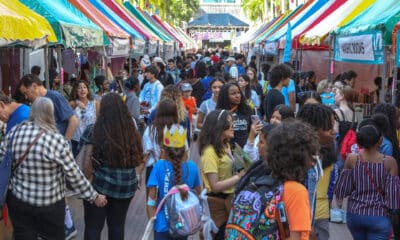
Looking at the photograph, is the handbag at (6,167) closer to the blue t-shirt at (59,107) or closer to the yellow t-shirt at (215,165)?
the yellow t-shirt at (215,165)

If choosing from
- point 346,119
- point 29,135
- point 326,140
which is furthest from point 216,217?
point 346,119

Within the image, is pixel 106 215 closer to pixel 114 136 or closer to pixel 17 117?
pixel 114 136

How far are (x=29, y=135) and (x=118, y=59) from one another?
16.0 m

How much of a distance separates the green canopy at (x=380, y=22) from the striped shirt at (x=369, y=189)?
3167 millimetres

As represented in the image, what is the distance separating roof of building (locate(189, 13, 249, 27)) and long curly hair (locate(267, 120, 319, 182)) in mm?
88260

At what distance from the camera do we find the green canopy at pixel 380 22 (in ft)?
23.5

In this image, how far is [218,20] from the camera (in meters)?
95.6

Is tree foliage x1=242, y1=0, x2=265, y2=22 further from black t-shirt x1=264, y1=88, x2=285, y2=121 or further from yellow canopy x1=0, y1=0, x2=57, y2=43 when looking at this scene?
yellow canopy x1=0, y1=0, x2=57, y2=43

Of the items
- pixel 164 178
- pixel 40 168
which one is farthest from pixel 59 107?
pixel 164 178

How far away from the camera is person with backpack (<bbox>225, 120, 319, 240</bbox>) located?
2.92 meters

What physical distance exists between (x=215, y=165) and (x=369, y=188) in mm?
1188

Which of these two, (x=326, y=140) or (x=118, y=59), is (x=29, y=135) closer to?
(x=326, y=140)

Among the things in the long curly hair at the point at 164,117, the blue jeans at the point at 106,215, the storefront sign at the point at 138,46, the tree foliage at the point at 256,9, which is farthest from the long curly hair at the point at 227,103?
the tree foliage at the point at 256,9

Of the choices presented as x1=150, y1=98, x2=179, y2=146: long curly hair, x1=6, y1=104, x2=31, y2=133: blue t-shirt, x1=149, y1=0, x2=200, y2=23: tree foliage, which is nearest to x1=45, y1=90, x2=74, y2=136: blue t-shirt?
x1=6, y1=104, x2=31, y2=133: blue t-shirt
